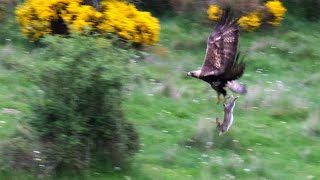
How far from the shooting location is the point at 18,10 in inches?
707

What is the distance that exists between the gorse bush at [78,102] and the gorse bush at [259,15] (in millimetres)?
9752

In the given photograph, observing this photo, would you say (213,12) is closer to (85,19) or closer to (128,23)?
(128,23)

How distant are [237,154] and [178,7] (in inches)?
385

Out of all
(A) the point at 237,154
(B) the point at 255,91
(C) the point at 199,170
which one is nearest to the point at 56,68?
(C) the point at 199,170

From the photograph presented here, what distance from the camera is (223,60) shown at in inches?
415

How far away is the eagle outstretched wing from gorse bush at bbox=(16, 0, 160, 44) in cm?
646

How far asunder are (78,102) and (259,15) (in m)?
10.9

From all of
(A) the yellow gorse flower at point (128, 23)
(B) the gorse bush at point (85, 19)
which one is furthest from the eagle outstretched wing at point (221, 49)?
(B) the gorse bush at point (85, 19)

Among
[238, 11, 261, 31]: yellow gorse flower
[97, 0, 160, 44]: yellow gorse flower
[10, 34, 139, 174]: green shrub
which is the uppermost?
[10, 34, 139, 174]: green shrub

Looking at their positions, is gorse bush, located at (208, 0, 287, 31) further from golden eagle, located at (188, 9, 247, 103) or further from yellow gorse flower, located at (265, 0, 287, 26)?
golden eagle, located at (188, 9, 247, 103)

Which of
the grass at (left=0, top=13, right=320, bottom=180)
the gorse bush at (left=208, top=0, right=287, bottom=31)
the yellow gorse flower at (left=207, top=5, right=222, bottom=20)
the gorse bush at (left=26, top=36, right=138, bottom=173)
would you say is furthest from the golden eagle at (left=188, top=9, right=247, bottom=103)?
the yellow gorse flower at (left=207, top=5, right=222, bottom=20)

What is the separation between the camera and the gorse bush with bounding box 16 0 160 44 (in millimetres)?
17156

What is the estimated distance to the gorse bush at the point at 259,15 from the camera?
19.4 m

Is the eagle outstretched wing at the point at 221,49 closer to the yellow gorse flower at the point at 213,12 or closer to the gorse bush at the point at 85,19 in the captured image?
the gorse bush at the point at 85,19
